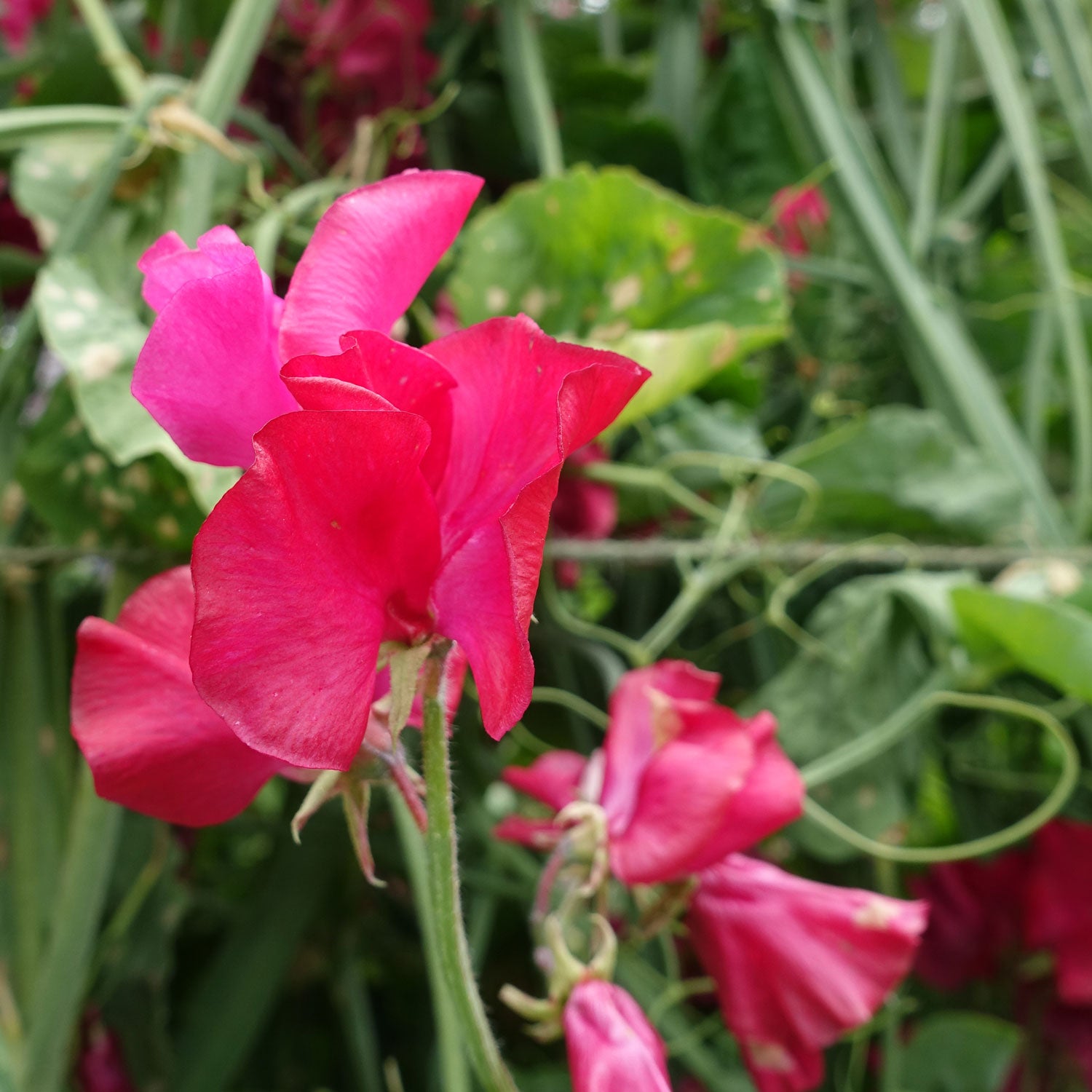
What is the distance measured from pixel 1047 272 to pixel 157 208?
41 cm

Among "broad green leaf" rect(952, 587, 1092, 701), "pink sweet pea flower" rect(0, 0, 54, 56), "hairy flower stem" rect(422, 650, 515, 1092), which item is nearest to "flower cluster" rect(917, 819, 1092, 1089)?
"broad green leaf" rect(952, 587, 1092, 701)

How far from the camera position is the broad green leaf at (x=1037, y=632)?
12.0 inches

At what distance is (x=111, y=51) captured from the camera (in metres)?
0.43

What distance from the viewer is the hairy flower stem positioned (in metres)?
0.14

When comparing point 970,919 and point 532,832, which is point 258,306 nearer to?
point 532,832

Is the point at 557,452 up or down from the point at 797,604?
up

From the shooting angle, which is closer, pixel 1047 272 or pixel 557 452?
pixel 557 452

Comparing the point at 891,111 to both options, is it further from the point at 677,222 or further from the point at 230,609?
the point at 230,609

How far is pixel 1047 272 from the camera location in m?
0.47

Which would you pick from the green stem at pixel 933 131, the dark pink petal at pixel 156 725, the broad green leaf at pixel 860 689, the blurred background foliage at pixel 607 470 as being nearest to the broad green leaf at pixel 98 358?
the blurred background foliage at pixel 607 470

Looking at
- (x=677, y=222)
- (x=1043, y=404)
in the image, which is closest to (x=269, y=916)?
(x=677, y=222)

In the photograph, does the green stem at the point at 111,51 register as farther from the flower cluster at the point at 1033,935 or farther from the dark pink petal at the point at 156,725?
the flower cluster at the point at 1033,935

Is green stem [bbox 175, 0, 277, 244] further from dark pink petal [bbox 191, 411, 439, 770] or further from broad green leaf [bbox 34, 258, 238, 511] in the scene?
dark pink petal [bbox 191, 411, 439, 770]

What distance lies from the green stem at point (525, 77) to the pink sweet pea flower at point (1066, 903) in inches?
15.4
